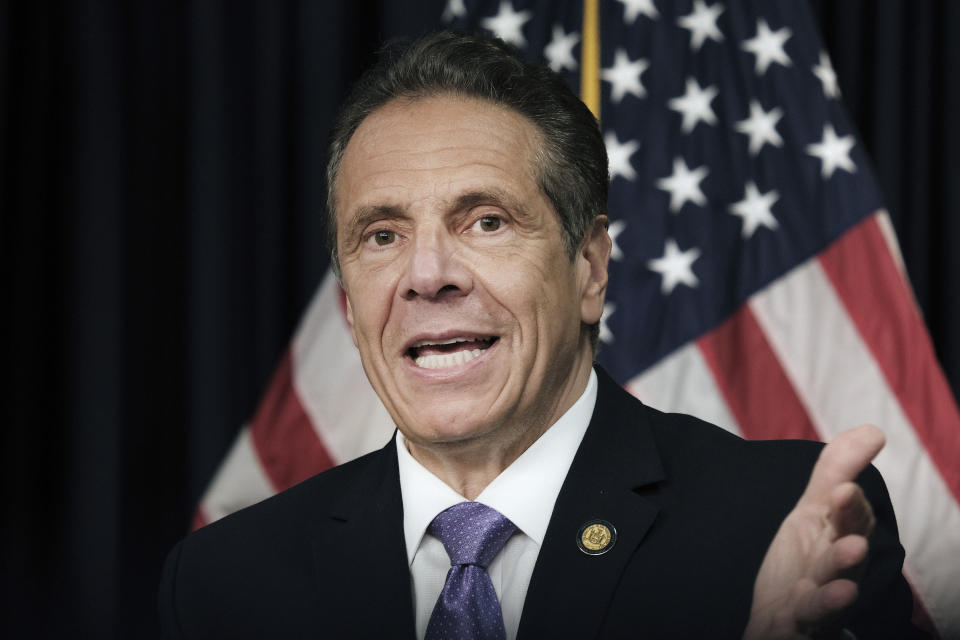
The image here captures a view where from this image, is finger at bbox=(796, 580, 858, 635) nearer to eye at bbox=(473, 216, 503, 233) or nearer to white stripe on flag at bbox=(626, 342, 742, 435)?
eye at bbox=(473, 216, 503, 233)

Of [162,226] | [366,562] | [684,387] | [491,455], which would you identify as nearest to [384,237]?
[491,455]

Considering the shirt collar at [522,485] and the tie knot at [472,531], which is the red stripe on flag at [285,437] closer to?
the shirt collar at [522,485]

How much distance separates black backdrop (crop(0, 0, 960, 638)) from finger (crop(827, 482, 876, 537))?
93.9 inches

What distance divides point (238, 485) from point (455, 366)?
5.87 ft

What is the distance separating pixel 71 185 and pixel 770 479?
2608 millimetres

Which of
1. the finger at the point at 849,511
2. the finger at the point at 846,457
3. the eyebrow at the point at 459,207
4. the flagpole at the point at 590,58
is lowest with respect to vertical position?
the finger at the point at 849,511

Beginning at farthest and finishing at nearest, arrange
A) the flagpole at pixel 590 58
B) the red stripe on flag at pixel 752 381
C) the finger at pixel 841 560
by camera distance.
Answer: the flagpole at pixel 590 58 < the red stripe on flag at pixel 752 381 < the finger at pixel 841 560

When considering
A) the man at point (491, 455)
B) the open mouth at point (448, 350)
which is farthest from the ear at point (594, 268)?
the open mouth at point (448, 350)

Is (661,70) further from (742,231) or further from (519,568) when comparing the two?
(519,568)

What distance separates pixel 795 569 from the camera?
1.18 meters

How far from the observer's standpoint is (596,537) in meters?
1.44

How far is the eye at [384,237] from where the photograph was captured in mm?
1651

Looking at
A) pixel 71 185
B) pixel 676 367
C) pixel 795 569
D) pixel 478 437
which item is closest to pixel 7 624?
pixel 71 185

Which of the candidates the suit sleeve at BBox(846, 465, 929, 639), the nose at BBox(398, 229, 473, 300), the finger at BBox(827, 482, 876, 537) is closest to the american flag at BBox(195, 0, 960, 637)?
the suit sleeve at BBox(846, 465, 929, 639)
